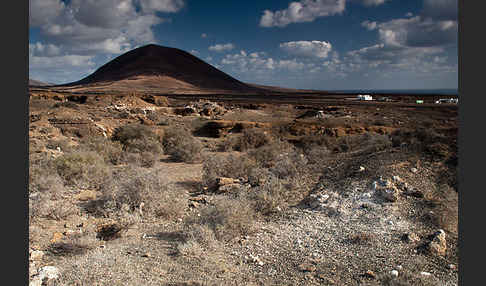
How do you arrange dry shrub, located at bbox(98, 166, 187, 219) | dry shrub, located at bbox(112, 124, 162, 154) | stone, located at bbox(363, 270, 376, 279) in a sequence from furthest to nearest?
dry shrub, located at bbox(112, 124, 162, 154) < dry shrub, located at bbox(98, 166, 187, 219) < stone, located at bbox(363, 270, 376, 279)

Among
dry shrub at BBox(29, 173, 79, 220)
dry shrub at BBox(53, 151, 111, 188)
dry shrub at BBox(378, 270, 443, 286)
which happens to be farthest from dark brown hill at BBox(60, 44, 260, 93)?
dry shrub at BBox(378, 270, 443, 286)

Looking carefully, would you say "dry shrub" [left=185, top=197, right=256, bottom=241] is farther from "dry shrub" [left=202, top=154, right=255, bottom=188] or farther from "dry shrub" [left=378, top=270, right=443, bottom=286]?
"dry shrub" [left=202, top=154, right=255, bottom=188]

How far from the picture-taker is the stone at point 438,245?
3.59m

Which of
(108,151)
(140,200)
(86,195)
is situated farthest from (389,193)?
(108,151)

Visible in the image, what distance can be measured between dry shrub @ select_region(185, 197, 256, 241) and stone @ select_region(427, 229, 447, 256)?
2.37 m

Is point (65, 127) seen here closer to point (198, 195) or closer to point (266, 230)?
point (198, 195)

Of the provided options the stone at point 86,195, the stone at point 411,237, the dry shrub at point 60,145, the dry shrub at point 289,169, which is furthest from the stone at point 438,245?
the dry shrub at point 60,145

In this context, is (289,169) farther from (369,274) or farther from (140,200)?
(369,274)

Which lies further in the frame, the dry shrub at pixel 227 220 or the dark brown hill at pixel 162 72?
the dark brown hill at pixel 162 72

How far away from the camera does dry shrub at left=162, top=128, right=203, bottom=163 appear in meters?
9.70

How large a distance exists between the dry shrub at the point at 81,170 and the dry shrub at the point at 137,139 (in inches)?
107

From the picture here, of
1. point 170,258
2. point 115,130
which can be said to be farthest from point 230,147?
point 170,258

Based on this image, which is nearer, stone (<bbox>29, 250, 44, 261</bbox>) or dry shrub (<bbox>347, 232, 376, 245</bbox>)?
stone (<bbox>29, 250, 44, 261</bbox>)

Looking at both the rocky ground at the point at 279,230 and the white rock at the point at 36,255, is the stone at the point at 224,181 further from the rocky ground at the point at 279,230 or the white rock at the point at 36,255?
the white rock at the point at 36,255
